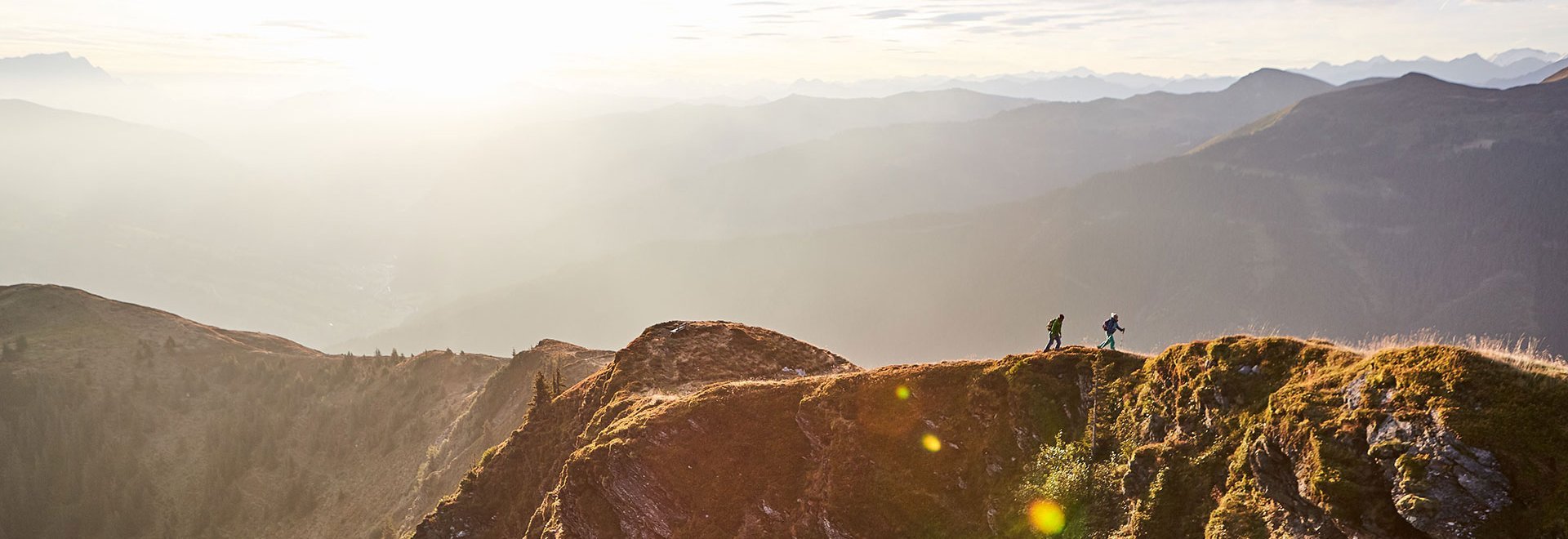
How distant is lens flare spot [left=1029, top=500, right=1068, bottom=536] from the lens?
19922mm

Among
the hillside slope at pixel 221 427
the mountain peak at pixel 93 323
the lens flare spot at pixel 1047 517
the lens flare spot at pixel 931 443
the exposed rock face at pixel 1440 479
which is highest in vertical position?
the exposed rock face at pixel 1440 479

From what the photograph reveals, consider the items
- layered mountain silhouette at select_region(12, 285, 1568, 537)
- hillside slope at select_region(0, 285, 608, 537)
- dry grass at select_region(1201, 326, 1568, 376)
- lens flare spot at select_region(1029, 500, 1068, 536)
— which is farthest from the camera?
hillside slope at select_region(0, 285, 608, 537)

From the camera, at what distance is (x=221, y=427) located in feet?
215

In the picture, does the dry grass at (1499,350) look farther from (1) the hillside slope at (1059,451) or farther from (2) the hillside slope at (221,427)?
(2) the hillside slope at (221,427)

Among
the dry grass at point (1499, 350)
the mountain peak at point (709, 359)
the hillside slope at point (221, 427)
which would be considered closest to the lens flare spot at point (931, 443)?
the mountain peak at point (709, 359)

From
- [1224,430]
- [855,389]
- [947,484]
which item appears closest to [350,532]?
[855,389]

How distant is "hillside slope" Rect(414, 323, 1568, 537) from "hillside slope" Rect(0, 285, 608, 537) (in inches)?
1042

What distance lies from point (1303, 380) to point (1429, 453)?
337 centimetres

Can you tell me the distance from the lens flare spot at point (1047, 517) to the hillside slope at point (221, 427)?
1621 inches

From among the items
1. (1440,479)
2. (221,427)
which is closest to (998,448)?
(1440,479)

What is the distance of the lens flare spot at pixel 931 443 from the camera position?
23.7 meters

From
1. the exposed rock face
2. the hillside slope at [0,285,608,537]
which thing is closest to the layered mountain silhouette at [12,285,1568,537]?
the exposed rock face

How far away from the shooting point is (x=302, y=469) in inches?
2441

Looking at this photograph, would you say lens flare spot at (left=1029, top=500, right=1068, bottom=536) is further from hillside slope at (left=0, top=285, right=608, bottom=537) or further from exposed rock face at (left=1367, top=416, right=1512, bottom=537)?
hillside slope at (left=0, top=285, right=608, bottom=537)
